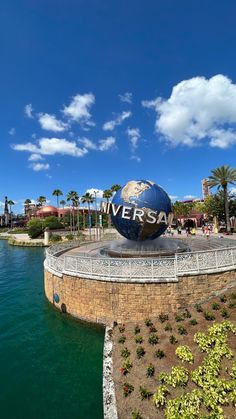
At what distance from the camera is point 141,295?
13.0 metres

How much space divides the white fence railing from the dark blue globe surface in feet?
16.7

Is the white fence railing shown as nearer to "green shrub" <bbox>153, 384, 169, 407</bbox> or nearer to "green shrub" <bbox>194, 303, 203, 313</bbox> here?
"green shrub" <bbox>194, 303, 203, 313</bbox>

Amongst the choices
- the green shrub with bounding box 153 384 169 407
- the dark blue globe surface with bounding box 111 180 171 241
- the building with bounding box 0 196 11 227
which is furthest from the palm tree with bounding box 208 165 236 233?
the building with bounding box 0 196 11 227

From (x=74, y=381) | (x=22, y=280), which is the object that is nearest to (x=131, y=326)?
(x=74, y=381)

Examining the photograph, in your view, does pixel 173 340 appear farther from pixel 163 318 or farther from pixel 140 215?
pixel 140 215

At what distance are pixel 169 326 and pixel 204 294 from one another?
2.91 metres

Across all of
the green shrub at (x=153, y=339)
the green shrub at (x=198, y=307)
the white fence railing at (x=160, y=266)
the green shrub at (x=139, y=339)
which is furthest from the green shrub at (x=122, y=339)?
the green shrub at (x=198, y=307)

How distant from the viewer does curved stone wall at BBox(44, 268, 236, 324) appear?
505 inches

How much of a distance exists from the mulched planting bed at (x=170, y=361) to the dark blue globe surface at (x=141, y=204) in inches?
278

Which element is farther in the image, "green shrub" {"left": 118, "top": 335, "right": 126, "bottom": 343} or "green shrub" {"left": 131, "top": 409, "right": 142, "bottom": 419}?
"green shrub" {"left": 118, "top": 335, "right": 126, "bottom": 343}

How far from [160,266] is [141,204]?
6.19 meters

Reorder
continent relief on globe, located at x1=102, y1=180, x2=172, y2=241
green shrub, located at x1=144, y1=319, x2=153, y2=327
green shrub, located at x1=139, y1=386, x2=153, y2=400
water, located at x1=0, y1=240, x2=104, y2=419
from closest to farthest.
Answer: green shrub, located at x1=139, y1=386, x2=153, y2=400, water, located at x1=0, y1=240, x2=104, y2=419, green shrub, located at x1=144, y1=319, x2=153, y2=327, continent relief on globe, located at x1=102, y1=180, x2=172, y2=241

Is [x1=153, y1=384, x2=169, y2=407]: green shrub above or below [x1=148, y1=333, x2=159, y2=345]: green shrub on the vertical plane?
below

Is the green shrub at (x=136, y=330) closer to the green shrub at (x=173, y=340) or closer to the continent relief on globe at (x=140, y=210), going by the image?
the green shrub at (x=173, y=340)
